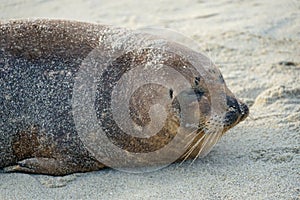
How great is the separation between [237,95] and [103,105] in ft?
4.28

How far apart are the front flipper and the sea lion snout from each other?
778 mm

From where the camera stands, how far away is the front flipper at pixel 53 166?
11.8ft

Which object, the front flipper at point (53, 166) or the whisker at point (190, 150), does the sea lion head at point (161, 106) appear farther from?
the front flipper at point (53, 166)

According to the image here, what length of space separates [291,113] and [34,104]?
1683 millimetres

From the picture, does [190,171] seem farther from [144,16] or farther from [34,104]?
[144,16]

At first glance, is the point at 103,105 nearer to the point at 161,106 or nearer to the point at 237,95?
the point at 161,106

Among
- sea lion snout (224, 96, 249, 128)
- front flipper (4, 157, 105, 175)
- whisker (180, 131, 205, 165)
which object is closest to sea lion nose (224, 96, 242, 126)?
sea lion snout (224, 96, 249, 128)

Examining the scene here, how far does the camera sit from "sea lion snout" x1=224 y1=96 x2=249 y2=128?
11.4ft

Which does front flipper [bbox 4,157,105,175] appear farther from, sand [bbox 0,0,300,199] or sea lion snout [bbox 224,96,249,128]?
sea lion snout [bbox 224,96,249,128]

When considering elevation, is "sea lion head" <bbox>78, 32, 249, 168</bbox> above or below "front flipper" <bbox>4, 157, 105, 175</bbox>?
above

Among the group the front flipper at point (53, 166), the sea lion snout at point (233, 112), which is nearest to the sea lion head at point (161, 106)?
the sea lion snout at point (233, 112)

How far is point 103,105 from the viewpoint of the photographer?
3590mm

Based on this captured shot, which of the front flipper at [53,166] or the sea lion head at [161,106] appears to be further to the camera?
the front flipper at [53,166]

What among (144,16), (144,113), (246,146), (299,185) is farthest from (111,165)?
(144,16)
